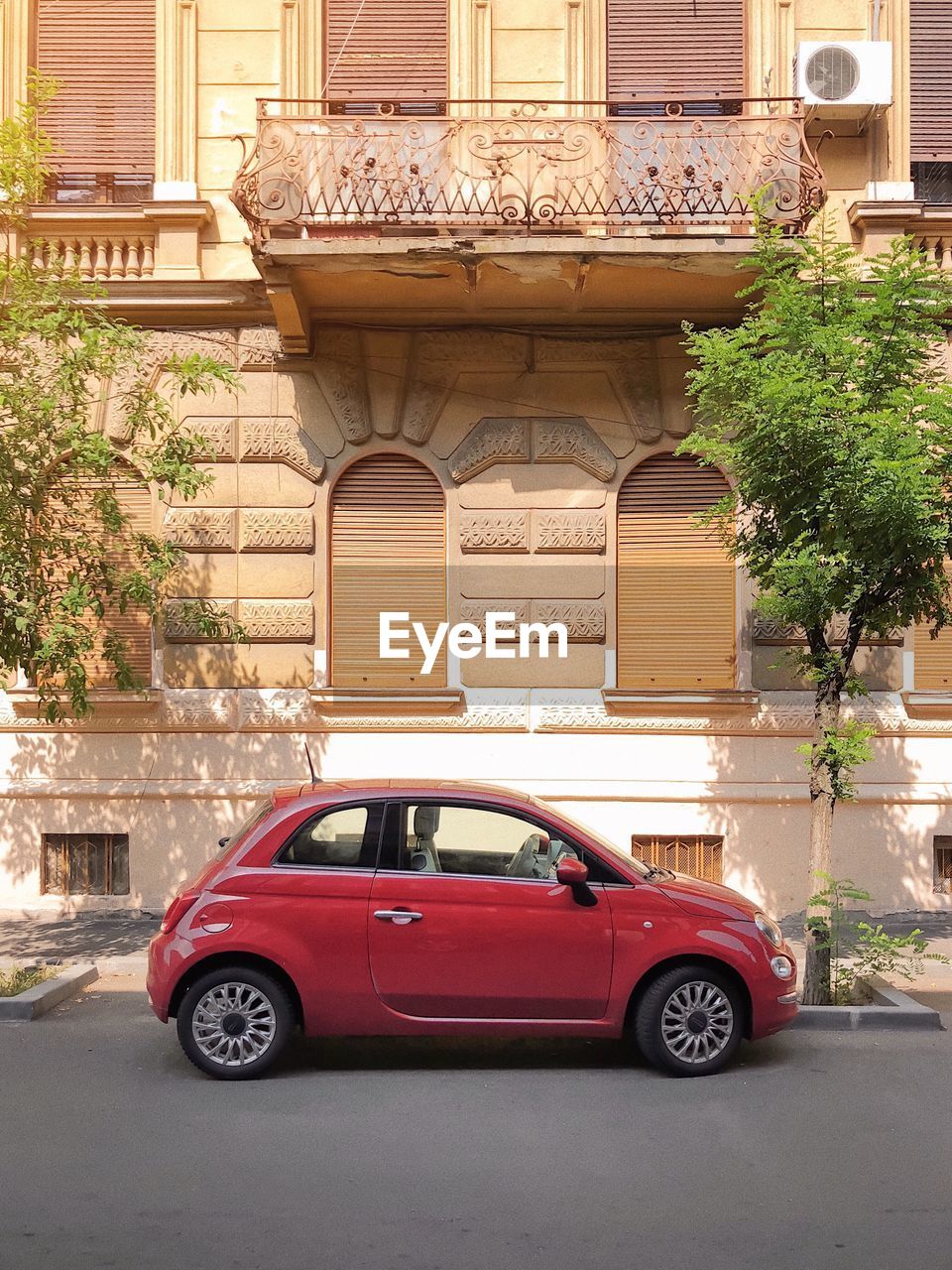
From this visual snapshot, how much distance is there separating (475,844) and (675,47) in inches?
340

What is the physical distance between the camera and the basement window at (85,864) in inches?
435

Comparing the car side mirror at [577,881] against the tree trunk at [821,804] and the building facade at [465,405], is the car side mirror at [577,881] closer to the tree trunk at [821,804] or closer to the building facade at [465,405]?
the tree trunk at [821,804]

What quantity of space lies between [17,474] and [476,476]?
14.3 ft

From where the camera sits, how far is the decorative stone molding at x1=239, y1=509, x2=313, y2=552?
11203 mm

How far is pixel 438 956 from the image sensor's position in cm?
645

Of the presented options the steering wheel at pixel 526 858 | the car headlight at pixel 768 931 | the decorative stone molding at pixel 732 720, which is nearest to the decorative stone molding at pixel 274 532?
the decorative stone molding at pixel 732 720

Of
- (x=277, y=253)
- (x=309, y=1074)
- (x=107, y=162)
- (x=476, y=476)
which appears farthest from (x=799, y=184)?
(x=309, y=1074)

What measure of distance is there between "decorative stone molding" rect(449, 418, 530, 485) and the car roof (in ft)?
15.8

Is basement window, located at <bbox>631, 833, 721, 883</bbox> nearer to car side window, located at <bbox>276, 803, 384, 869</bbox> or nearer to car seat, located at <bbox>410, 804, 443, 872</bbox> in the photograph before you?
car seat, located at <bbox>410, 804, 443, 872</bbox>

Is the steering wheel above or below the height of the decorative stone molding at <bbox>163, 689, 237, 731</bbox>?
below

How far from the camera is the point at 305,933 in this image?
21.0 ft

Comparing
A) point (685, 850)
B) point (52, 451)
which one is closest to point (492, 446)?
point (52, 451)

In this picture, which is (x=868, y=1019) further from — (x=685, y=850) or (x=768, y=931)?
(x=685, y=850)

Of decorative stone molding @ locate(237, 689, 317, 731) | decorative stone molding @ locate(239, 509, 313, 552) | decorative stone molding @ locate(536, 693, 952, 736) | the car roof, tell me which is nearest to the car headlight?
the car roof
